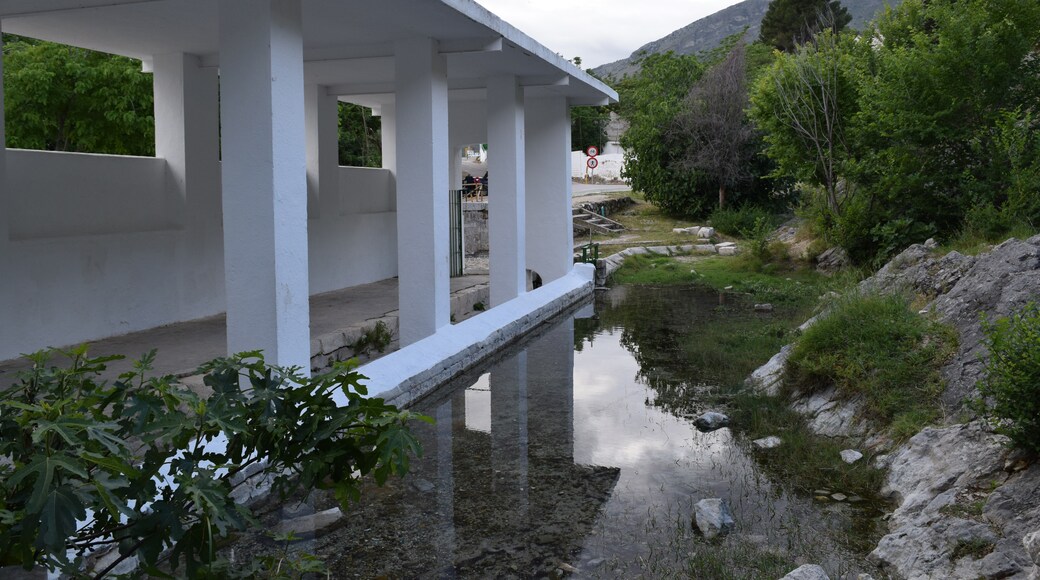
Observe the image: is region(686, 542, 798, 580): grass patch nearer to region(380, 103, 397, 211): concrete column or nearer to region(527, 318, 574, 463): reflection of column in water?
region(527, 318, 574, 463): reflection of column in water

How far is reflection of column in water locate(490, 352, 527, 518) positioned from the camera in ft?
20.9

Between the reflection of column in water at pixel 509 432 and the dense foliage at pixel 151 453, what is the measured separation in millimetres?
2910

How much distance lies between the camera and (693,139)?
27906 millimetres

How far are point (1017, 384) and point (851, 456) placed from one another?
1721mm

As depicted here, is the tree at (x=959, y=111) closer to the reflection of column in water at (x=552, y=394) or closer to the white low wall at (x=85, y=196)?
the reflection of column in water at (x=552, y=394)

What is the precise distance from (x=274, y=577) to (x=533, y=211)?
13.7 meters

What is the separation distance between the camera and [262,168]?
651 centimetres

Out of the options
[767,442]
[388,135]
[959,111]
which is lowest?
[767,442]

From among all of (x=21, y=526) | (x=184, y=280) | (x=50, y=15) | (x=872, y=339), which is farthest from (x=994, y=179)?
(x=21, y=526)

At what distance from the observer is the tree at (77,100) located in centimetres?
2030

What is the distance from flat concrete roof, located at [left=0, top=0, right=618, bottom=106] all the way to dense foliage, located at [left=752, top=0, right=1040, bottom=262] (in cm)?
592

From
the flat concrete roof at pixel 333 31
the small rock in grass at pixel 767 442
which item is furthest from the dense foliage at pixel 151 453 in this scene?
the flat concrete roof at pixel 333 31

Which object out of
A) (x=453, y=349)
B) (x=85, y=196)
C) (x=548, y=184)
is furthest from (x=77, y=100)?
Result: (x=453, y=349)

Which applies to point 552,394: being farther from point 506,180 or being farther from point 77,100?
point 77,100
